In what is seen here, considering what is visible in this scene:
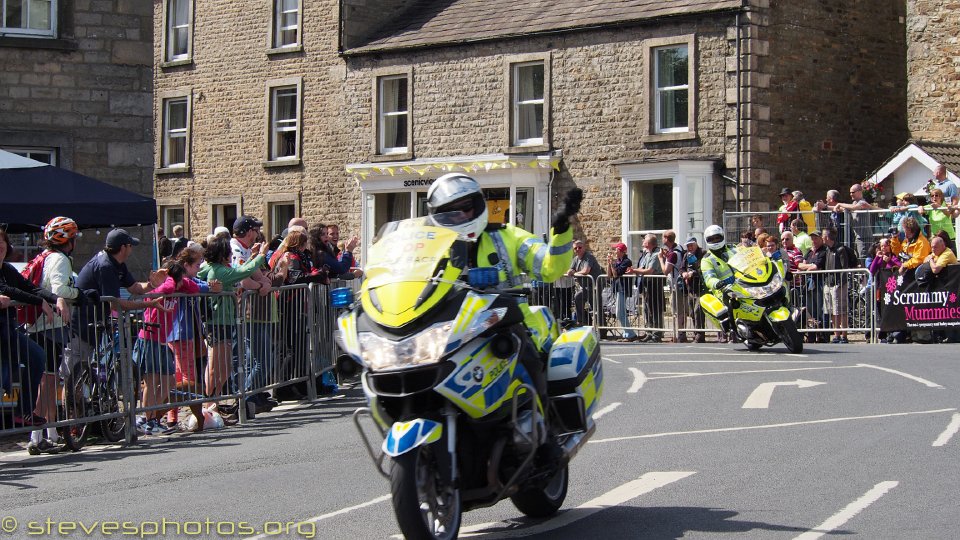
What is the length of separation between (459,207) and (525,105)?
89.8ft

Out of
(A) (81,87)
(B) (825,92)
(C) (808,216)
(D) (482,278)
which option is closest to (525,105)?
(B) (825,92)

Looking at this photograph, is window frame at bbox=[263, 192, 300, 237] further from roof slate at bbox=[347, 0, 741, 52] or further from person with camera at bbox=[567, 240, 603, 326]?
person with camera at bbox=[567, 240, 603, 326]

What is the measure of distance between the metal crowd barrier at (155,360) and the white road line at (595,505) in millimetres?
5001

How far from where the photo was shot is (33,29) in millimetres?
22234

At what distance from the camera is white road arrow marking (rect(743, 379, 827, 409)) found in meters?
13.8

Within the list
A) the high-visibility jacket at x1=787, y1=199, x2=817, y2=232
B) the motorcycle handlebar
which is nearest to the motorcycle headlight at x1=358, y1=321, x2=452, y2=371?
the motorcycle handlebar

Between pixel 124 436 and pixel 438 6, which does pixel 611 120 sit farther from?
Answer: pixel 124 436

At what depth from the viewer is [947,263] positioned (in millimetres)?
22141

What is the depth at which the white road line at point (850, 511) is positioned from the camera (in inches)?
301

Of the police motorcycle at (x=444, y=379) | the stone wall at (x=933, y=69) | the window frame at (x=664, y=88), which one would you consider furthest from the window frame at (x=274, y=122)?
the police motorcycle at (x=444, y=379)

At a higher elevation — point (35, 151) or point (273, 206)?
point (273, 206)

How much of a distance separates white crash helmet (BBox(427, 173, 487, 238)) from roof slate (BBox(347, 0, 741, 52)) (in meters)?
24.2

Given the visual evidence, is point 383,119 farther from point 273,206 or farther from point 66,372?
point 66,372

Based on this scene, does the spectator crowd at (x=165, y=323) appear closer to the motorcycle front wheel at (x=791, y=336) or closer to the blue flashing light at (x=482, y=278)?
the blue flashing light at (x=482, y=278)
